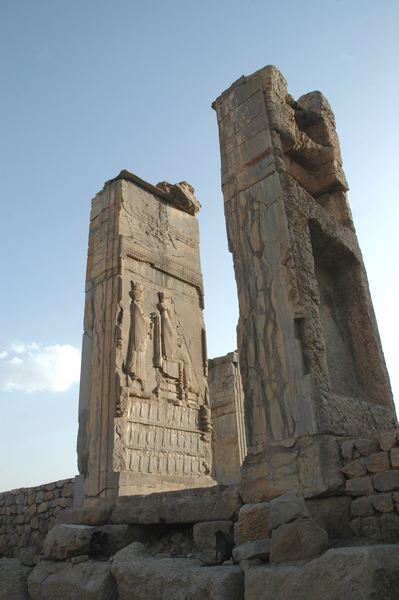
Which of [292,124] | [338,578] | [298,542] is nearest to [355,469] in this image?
[298,542]

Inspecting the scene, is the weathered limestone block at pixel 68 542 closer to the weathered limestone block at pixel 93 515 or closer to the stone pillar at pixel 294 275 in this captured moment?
the weathered limestone block at pixel 93 515

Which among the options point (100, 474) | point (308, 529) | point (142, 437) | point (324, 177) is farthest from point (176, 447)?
point (308, 529)

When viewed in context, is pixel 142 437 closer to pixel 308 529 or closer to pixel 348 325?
pixel 348 325

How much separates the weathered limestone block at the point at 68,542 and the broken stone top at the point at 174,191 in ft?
20.2

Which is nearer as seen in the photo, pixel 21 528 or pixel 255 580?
pixel 255 580

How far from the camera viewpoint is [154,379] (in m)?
7.47

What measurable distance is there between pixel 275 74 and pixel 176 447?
5.05 m

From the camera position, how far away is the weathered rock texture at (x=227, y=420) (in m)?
10.7

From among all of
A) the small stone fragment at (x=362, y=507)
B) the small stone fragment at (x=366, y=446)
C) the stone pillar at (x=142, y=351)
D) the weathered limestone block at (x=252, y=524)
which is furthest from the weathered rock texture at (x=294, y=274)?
the stone pillar at (x=142, y=351)

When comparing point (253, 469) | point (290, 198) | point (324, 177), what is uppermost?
point (324, 177)

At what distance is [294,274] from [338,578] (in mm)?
2265

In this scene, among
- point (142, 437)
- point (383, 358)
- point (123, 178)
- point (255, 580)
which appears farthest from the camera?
point (123, 178)

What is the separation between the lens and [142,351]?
7.39 meters

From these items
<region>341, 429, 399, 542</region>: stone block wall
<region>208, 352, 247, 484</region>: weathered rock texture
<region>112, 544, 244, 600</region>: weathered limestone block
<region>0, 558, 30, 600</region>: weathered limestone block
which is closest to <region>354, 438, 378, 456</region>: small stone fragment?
<region>341, 429, 399, 542</region>: stone block wall
